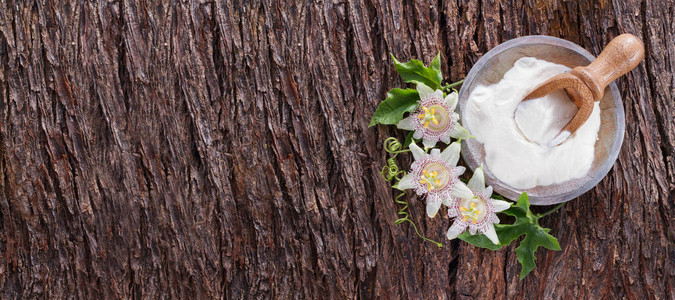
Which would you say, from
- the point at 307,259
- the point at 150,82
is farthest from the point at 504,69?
the point at 150,82

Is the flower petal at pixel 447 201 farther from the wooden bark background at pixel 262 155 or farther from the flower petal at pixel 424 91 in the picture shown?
the flower petal at pixel 424 91

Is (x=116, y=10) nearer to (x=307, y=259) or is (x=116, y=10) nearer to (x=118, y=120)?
(x=118, y=120)

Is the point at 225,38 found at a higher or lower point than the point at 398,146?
higher

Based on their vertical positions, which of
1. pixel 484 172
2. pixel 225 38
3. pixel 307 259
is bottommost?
pixel 307 259

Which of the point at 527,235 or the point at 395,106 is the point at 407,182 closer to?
the point at 395,106

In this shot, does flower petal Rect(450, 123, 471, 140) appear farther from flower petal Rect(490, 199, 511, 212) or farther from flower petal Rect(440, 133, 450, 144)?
flower petal Rect(490, 199, 511, 212)

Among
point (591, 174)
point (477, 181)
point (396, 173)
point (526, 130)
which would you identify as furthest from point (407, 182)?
point (591, 174)
